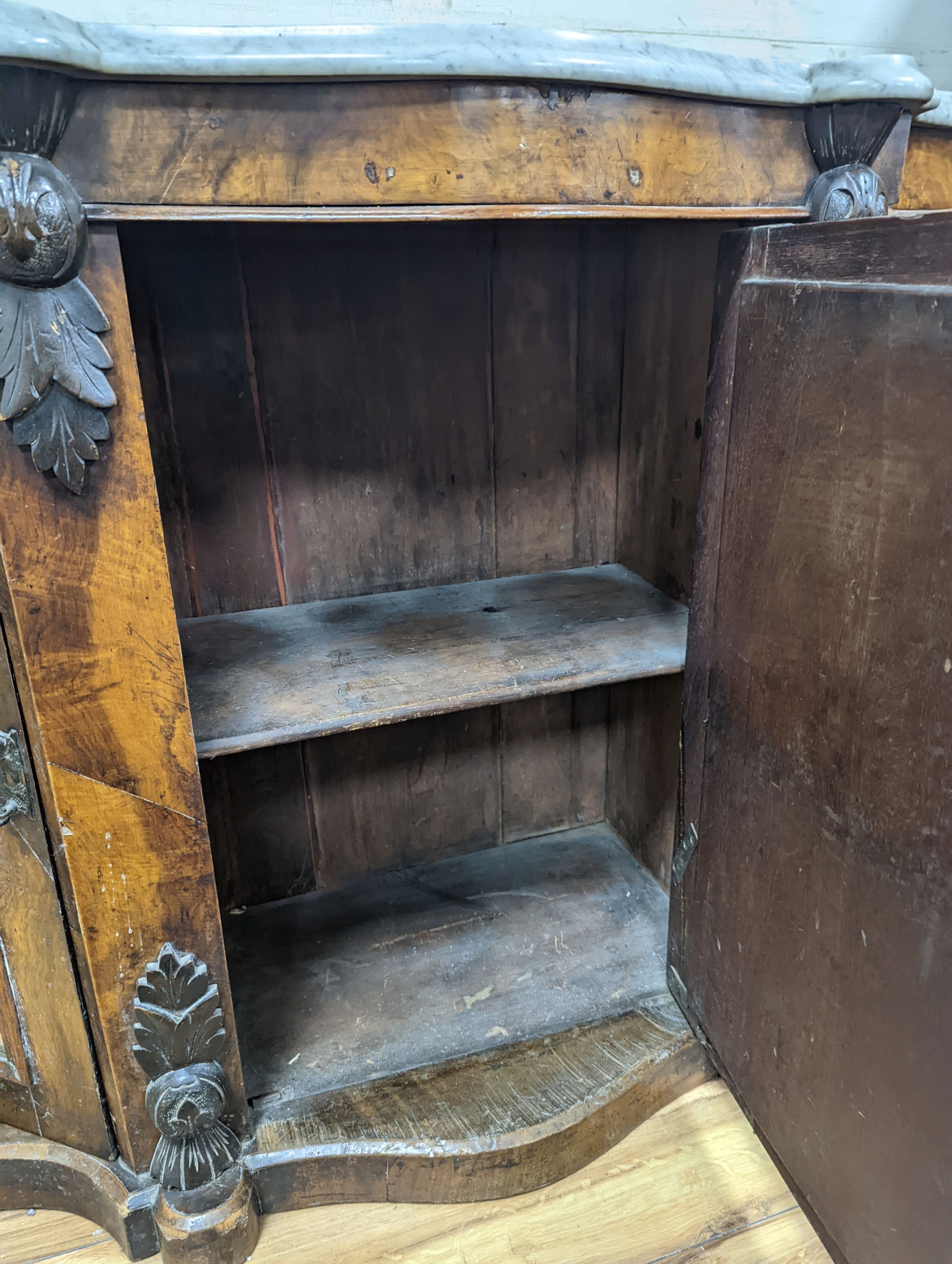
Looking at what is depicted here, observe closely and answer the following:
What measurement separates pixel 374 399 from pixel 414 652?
353 mm

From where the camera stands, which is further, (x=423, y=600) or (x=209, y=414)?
(x=423, y=600)

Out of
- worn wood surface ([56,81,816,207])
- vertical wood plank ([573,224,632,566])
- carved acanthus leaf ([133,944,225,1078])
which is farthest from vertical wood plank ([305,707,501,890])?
worn wood surface ([56,81,816,207])

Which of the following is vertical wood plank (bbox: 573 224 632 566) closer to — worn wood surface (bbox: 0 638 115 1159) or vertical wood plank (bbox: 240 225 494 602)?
vertical wood plank (bbox: 240 225 494 602)

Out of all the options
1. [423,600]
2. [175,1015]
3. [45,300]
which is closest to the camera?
[45,300]

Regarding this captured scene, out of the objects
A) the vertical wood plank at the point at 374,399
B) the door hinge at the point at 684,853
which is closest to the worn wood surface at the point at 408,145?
the vertical wood plank at the point at 374,399

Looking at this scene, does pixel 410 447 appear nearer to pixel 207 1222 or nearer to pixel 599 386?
pixel 599 386

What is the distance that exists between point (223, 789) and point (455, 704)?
49 centimetres

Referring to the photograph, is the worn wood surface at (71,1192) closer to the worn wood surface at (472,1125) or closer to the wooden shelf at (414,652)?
the worn wood surface at (472,1125)

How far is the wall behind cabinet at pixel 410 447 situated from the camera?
40.6 inches

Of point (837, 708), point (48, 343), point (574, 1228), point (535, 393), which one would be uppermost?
point (48, 343)

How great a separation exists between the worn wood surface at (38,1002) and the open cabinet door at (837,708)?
2.14ft

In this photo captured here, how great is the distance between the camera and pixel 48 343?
618 mm

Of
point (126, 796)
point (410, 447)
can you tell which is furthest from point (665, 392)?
point (126, 796)

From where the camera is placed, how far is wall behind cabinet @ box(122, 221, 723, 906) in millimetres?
1030
